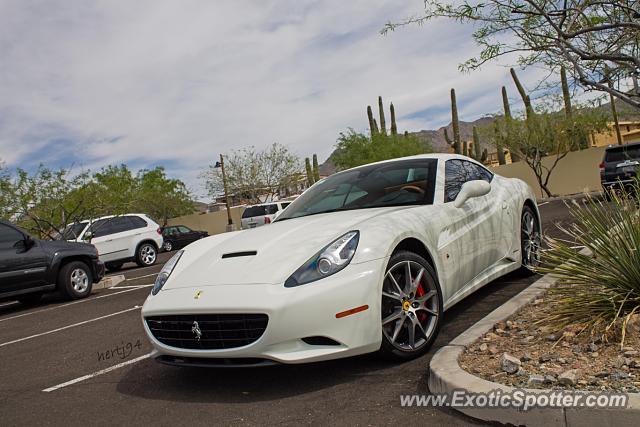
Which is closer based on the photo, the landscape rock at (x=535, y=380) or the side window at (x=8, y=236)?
the landscape rock at (x=535, y=380)

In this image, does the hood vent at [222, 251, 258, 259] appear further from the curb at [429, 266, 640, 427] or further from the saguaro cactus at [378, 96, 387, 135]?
the saguaro cactus at [378, 96, 387, 135]

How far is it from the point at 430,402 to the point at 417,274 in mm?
1043

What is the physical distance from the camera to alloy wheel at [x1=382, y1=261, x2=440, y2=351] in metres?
3.86

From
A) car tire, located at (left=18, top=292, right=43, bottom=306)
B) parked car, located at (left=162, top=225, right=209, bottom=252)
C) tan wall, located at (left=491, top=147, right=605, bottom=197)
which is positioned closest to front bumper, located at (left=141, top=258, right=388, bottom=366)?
car tire, located at (left=18, top=292, right=43, bottom=306)

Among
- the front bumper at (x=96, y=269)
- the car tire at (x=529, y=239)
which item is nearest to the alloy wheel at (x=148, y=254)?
the front bumper at (x=96, y=269)

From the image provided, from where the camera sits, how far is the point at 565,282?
13.4 ft

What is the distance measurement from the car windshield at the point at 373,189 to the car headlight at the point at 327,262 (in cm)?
107

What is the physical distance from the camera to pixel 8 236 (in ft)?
32.6

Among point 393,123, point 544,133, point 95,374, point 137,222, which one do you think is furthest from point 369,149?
point 95,374

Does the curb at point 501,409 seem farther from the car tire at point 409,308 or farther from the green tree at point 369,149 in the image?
the green tree at point 369,149

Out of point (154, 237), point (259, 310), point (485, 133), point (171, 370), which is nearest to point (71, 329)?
point (171, 370)

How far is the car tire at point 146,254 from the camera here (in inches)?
699

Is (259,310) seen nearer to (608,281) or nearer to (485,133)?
(608,281)

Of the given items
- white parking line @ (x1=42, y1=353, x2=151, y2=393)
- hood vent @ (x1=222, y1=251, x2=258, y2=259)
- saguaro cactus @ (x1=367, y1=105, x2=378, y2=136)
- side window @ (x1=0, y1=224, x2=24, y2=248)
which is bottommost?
white parking line @ (x1=42, y1=353, x2=151, y2=393)
